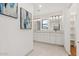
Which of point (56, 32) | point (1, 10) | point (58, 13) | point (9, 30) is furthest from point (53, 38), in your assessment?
point (1, 10)

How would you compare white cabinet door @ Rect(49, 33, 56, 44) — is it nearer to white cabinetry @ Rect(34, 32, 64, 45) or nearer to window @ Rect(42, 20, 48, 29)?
white cabinetry @ Rect(34, 32, 64, 45)

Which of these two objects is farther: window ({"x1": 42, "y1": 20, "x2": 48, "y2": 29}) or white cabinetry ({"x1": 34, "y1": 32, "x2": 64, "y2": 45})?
window ({"x1": 42, "y1": 20, "x2": 48, "y2": 29})

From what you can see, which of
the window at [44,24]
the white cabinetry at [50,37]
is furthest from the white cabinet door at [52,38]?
the window at [44,24]

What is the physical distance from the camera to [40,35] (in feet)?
30.6

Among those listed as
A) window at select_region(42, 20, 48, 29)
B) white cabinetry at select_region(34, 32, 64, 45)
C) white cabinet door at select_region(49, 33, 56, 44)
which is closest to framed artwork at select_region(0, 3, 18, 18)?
white cabinetry at select_region(34, 32, 64, 45)

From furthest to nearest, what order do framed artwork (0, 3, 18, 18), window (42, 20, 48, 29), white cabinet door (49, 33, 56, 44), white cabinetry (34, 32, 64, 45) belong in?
window (42, 20, 48, 29)
white cabinet door (49, 33, 56, 44)
white cabinetry (34, 32, 64, 45)
framed artwork (0, 3, 18, 18)

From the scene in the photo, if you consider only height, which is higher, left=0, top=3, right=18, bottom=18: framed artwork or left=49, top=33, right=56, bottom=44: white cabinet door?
left=0, top=3, right=18, bottom=18: framed artwork

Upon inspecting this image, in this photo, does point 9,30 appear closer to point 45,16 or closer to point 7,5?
point 7,5

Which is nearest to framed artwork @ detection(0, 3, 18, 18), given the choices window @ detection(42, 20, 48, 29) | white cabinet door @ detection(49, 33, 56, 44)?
white cabinet door @ detection(49, 33, 56, 44)

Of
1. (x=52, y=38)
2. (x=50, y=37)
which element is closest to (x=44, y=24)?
(x=50, y=37)

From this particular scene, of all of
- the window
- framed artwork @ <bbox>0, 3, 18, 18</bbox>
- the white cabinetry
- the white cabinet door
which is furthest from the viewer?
the window

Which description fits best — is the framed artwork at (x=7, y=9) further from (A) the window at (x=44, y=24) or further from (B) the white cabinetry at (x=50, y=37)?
(A) the window at (x=44, y=24)

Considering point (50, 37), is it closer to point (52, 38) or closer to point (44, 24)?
point (52, 38)

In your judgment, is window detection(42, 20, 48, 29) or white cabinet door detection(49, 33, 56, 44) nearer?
white cabinet door detection(49, 33, 56, 44)
